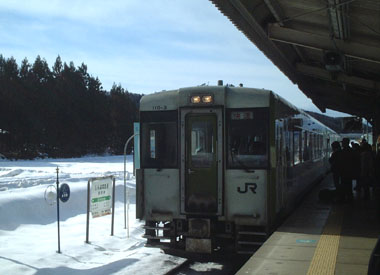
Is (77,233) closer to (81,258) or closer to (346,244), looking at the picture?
(81,258)

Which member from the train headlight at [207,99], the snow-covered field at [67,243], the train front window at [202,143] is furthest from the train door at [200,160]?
the snow-covered field at [67,243]

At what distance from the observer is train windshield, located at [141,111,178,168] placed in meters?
7.75

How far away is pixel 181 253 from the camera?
761 centimetres

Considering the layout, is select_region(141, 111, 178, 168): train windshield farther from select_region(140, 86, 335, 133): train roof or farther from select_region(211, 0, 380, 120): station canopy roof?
select_region(211, 0, 380, 120): station canopy roof

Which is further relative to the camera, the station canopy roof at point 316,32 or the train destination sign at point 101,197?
the train destination sign at point 101,197

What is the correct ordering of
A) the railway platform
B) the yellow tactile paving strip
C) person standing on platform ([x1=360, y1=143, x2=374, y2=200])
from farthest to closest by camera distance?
person standing on platform ([x1=360, y1=143, x2=374, y2=200])
the railway platform
the yellow tactile paving strip

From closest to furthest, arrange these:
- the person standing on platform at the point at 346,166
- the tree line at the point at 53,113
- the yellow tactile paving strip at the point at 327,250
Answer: the yellow tactile paving strip at the point at 327,250 → the person standing on platform at the point at 346,166 → the tree line at the point at 53,113

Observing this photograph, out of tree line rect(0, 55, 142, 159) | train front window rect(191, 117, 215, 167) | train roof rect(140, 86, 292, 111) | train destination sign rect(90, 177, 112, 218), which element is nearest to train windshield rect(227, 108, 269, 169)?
train roof rect(140, 86, 292, 111)

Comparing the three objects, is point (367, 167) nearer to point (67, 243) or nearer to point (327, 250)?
point (327, 250)

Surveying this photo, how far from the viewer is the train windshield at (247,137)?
729 cm

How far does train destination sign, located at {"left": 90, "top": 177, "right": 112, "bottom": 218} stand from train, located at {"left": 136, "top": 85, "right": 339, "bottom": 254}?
2.49 metres

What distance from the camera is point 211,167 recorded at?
750 cm

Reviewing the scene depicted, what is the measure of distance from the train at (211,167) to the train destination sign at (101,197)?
8.18ft

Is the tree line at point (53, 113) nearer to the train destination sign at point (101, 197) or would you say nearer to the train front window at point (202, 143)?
the train destination sign at point (101, 197)
